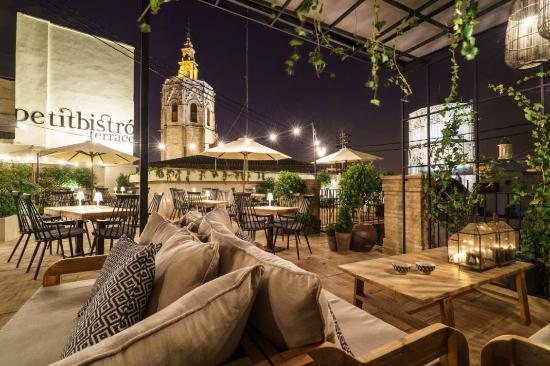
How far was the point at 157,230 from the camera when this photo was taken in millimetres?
1933

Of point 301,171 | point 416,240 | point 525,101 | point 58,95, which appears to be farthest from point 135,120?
point 525,101

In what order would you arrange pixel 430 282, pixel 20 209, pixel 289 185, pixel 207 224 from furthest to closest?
1. pixel 289 185
2. pixel 20 209
3. pixel 430 282
4. pixel 207 224

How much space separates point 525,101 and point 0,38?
954 cm

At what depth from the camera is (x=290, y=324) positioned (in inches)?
31.6

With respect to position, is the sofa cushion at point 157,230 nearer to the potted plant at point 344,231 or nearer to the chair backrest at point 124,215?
the chair backrest at point 124,215

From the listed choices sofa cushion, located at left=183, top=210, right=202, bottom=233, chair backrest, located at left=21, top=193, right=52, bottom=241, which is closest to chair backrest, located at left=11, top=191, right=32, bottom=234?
chair backrest, located at left=21, top=193, right=52, bottom=241

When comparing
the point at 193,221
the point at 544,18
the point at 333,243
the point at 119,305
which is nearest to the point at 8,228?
the point at 193,221

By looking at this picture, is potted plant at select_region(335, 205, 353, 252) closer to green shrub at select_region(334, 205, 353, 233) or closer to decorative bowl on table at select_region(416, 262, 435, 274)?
green shrub at select_region(334, 205, 353, 233)

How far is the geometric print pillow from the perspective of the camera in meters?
0.92

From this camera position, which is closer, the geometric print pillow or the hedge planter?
the geometric print pillow

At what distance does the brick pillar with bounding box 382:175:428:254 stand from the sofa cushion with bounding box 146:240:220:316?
11.9 feet

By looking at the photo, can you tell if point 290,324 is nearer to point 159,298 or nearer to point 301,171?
point 159,298

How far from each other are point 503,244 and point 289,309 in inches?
90.7

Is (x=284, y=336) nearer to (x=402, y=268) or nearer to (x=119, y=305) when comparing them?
(x=119, y=305)
